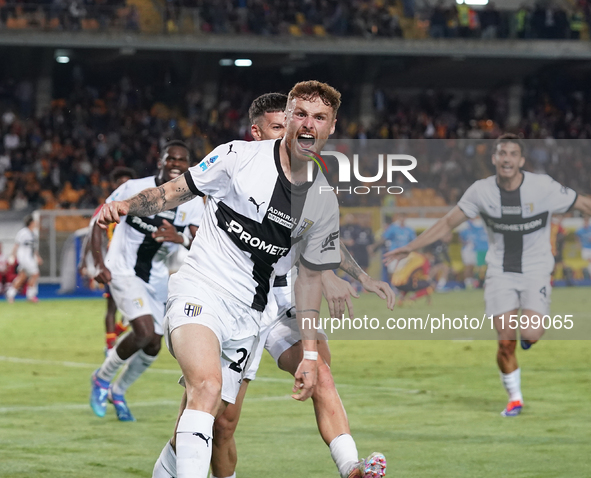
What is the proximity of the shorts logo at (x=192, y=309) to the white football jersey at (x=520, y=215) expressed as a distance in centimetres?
446

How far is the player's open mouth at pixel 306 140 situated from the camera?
4.77 m

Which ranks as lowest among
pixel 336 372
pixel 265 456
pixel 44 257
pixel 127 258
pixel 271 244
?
pixel 44 257

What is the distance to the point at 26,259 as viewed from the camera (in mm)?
→ 22688

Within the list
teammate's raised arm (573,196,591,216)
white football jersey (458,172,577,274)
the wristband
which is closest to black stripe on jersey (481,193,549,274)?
white football jersey (458,172,577,274)

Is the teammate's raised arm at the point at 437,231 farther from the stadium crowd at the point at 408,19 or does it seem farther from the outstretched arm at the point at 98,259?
the stadium crowd at the point at 408,19

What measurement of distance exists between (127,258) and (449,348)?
7.01 metres

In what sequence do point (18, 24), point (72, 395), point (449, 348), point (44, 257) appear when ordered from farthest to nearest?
point (18, 24), point (44, 257), point (449, 348), point (72, 395)

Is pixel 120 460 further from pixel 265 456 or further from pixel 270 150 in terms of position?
pixel 270 150

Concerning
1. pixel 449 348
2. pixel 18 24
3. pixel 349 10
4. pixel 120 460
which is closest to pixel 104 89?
pixel 18 24

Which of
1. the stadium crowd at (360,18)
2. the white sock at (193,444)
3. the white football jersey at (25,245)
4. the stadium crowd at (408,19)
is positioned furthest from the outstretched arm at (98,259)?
the stadium crowd at (408,19)

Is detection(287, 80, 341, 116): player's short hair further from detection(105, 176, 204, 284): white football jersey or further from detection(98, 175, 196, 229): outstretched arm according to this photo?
detection(105, 176, 204, 284): white football jersey

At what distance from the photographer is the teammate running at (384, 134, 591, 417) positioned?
28.4 ft

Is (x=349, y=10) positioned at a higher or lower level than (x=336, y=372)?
higher

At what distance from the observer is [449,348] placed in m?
14.4
